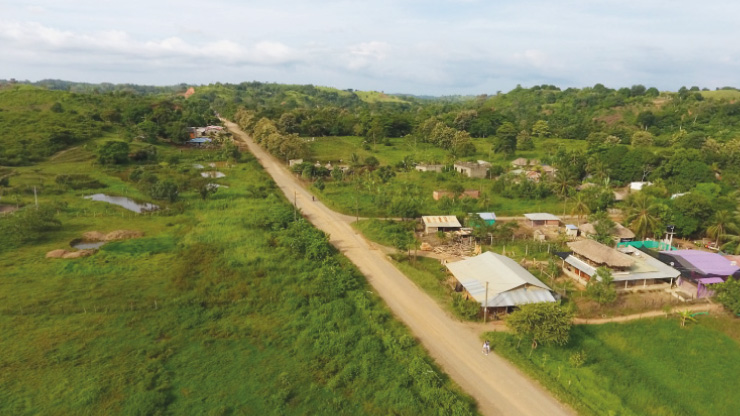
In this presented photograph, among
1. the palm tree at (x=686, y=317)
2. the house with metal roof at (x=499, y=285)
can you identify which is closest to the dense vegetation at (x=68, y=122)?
the house with metal roof at (x=499, y=285)

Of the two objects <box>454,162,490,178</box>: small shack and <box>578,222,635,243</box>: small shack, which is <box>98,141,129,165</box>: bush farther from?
<box>578,222,635,243</box>: small shack

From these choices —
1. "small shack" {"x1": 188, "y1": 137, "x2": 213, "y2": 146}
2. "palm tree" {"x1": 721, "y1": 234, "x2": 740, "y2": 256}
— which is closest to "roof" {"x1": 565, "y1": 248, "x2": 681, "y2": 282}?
"palm tree" {"x1": 721, "y1": 234, "x2": 740, "y2": 256}

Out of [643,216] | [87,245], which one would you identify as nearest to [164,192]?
[87,245]

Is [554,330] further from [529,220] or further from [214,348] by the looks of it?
[529,220]

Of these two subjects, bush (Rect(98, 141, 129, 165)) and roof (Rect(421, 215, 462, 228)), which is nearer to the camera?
roof (Rect(421, 215, 462, 228))

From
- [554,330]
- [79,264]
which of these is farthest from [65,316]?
[554,330]

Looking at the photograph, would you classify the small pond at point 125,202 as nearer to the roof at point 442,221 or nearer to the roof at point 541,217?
the roof at point 442,221

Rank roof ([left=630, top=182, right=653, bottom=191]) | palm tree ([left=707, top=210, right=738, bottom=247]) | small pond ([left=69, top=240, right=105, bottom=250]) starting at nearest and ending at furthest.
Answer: small pond ([left=69, top=240, right=105, bottom=250]) < palm tree ([left=707, top=210, right=738, bottom=247]) < roof ([left=630, top=182, right=653, bottom=191])

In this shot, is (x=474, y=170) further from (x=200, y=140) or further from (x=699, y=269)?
(x=200, y=140)
